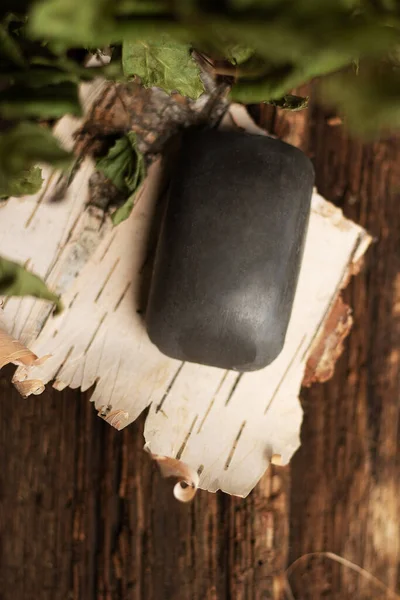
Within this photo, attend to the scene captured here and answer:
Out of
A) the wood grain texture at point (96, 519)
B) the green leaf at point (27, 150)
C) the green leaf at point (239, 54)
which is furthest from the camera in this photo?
the wood grain texture at point (96, 519)

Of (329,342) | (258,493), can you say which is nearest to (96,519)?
(258,493)

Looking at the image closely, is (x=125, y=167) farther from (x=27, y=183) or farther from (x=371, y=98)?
(x=371, y=98)

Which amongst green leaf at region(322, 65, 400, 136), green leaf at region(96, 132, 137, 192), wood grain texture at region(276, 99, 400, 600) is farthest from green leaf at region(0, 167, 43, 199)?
wood grain texture at region(276, 99, 400, 600)

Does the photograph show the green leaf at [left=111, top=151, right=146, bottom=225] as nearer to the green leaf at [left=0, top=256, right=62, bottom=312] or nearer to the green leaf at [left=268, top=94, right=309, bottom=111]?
the green leaf at [left=268, top=94, right=309, bottom=111]

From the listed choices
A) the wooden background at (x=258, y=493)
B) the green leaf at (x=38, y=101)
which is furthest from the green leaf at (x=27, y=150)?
the wooden background at (x=258, y=493)

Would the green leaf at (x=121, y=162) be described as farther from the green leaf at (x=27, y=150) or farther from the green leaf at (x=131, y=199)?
the green leaf at (x=27, y=150)

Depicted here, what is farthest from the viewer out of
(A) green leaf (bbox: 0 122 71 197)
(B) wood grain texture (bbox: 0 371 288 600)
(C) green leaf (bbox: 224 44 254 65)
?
(B) wood grain texture (bbox: 0 371 288 600)
